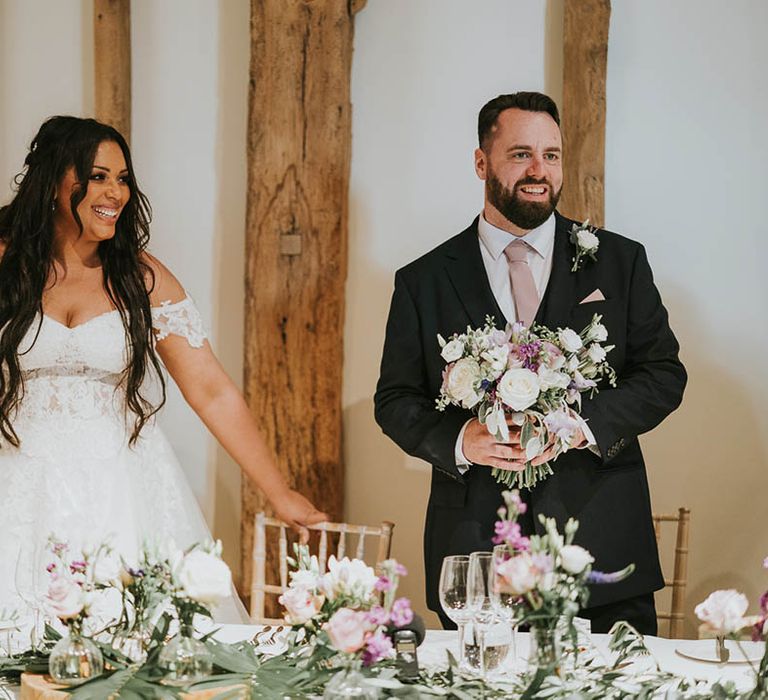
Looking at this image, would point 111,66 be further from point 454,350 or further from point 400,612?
point 400,612

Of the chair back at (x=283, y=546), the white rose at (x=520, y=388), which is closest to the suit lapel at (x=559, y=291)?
the white rose at (x=520, y=388)

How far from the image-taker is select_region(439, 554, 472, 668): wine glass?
6.21ft

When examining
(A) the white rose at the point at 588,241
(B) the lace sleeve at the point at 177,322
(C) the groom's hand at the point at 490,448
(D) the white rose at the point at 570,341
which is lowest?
(C) the groom's hand at the point at 490,448

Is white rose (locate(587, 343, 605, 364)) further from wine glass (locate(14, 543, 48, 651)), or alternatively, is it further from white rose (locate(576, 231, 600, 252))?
wine glass (locate(14, 543, 48, 651))

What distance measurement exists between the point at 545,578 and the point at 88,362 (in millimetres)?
2011

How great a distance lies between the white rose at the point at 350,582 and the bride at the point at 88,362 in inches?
56.1

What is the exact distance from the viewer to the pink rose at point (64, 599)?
1726 mm

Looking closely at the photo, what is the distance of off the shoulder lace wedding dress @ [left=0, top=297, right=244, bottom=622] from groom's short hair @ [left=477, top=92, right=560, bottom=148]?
4.10ft

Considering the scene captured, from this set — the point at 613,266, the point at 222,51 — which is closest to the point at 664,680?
the point at 613,266

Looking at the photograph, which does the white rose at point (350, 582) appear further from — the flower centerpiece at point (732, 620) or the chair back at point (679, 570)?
the chair back at point (679, 570)

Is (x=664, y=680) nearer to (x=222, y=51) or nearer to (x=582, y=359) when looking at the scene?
(x=582, y=359)

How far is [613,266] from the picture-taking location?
294 centimetres

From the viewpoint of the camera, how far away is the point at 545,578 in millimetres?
1513

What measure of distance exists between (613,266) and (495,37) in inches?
46.7
